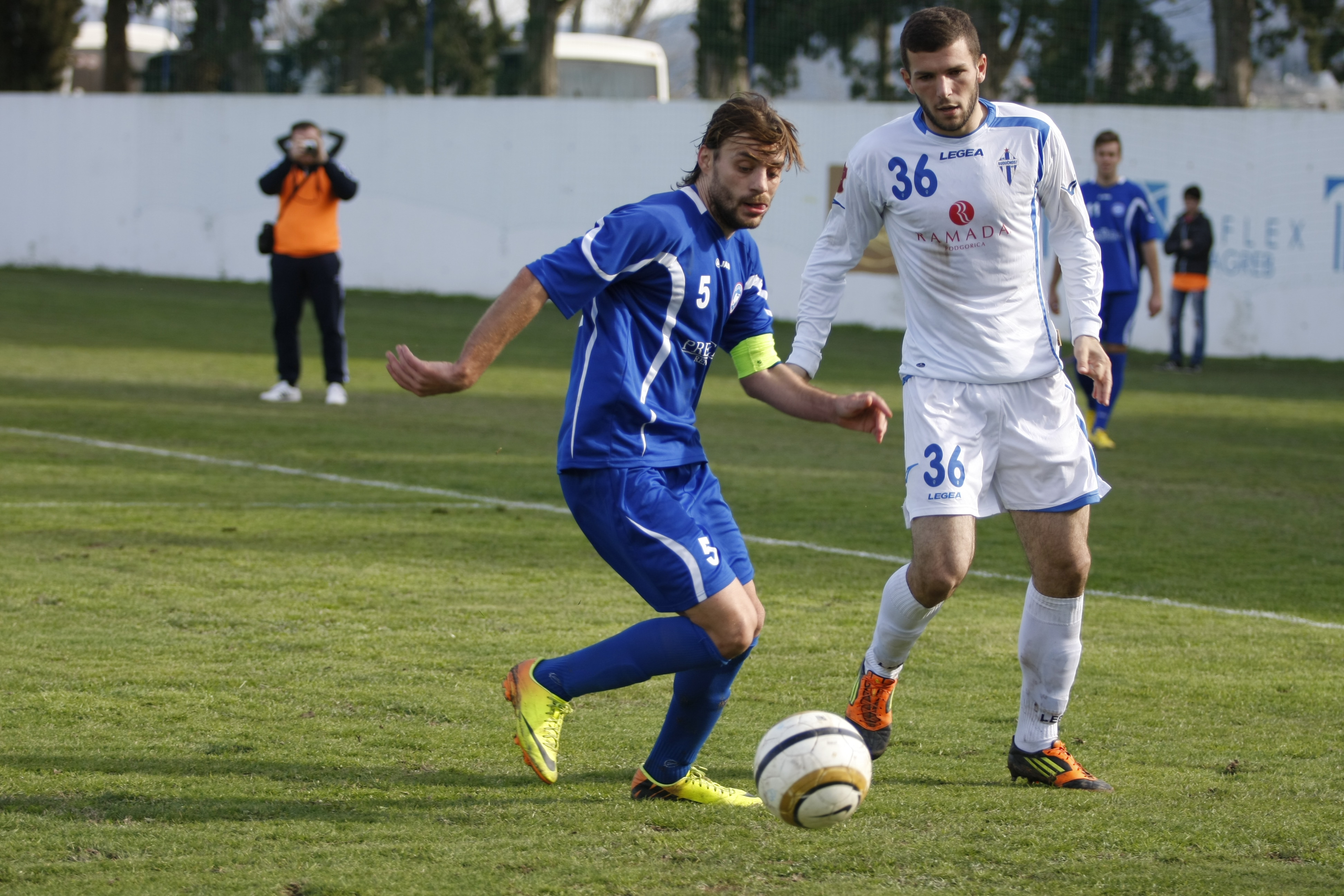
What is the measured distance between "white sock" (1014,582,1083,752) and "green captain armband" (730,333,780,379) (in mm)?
1040

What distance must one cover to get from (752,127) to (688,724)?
1564 millimetres

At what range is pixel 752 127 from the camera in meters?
3.89

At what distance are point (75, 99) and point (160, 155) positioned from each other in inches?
89.9

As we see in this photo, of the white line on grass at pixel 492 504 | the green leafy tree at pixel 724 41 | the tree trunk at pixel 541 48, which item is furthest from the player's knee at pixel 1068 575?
the tree trunk at pixel 541 48

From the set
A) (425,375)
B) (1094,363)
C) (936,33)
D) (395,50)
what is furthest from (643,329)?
(395,50)

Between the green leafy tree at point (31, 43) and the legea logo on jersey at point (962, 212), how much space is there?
1351 inches

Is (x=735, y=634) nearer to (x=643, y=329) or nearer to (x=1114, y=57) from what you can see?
(x=643, y=329)

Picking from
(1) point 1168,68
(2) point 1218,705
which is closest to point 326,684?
(2) point 1218,705

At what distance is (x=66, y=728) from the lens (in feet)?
14.8

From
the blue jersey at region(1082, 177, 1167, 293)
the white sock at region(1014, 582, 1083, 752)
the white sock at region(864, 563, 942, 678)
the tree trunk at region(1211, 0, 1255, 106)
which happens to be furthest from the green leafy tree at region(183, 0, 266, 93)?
the white sock at region(1014, 582, 1083, 752)

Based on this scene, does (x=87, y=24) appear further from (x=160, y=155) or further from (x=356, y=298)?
(x=356, y=298)

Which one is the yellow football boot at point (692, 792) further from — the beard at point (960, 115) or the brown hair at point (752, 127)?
the beard at point (960, 115)

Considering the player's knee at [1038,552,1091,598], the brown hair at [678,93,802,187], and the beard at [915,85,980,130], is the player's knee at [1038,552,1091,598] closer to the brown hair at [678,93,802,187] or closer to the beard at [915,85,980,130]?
the beard at [915,85,980,130]

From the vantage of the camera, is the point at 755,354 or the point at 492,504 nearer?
the point at 755,354
